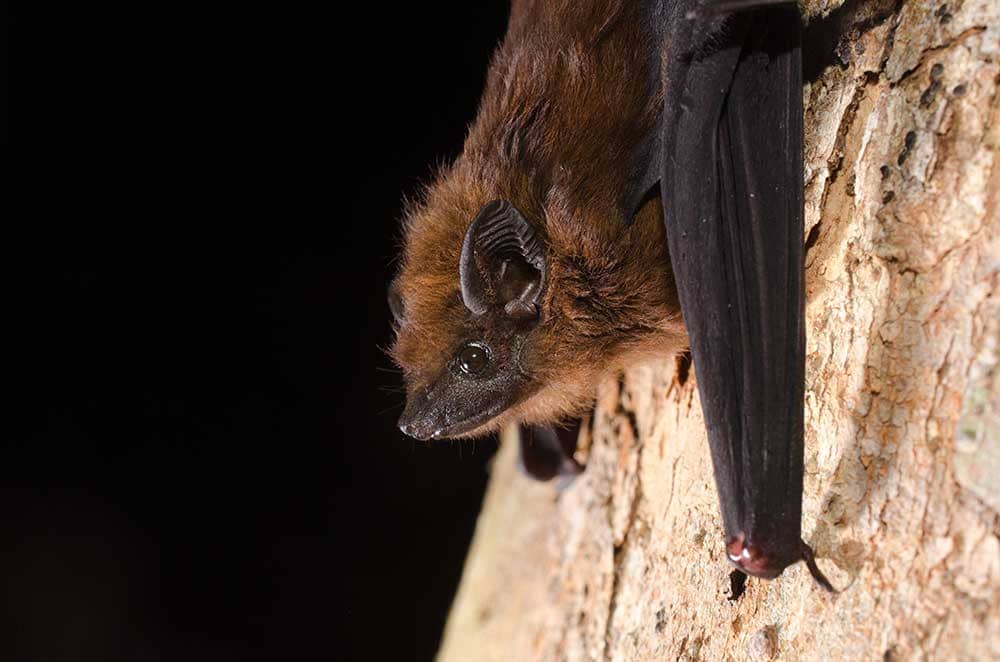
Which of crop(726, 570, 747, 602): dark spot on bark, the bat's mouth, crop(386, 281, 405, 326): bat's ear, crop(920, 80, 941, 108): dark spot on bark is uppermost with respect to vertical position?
crop(920, 80, 941, 108): dark spot on bark

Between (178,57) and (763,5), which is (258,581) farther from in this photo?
(763,5)

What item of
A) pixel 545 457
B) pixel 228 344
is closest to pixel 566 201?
pixel 545 457

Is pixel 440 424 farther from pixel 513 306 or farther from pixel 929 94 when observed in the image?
pixel 929 94

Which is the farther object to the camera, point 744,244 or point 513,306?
point 513,306

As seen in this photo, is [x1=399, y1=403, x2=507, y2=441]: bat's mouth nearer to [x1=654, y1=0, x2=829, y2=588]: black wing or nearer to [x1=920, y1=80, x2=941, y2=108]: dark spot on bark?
[x1=654, y1=0, x2=829, y2=588]: black wing

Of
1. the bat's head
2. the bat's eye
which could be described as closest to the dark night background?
the bat's head

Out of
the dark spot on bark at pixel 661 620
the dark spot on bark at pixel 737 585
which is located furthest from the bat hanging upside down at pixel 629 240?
the dark spot on bark at pixel 661 620

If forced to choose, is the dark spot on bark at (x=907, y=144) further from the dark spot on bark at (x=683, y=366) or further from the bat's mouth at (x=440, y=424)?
the bat's mouth at (x=440, y=424)
